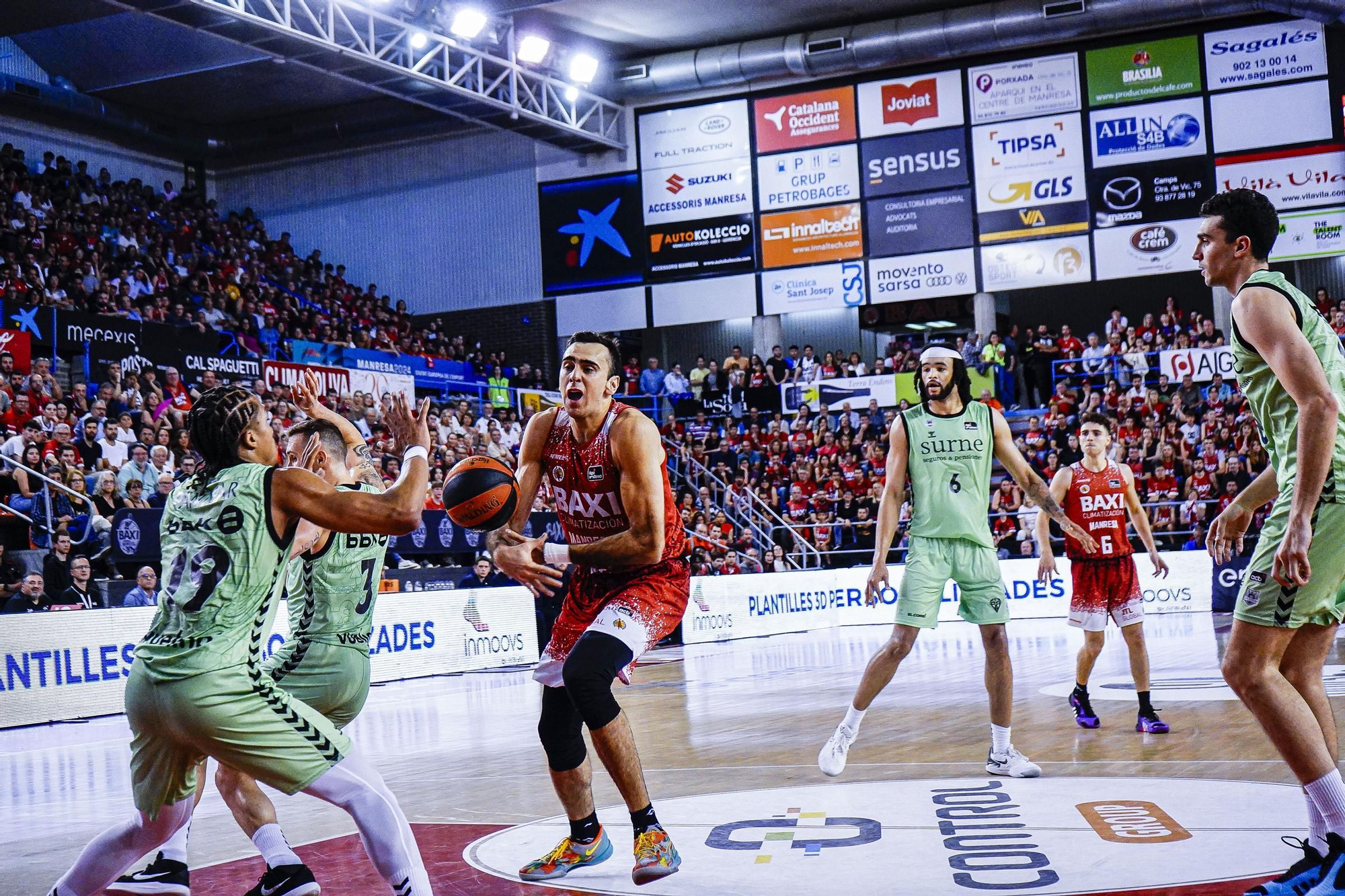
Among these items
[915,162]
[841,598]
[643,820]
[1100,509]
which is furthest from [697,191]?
[643,820]

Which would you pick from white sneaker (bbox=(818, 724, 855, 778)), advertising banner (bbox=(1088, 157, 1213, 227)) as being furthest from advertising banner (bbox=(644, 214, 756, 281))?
white sneaker (bbox=(818, 724, 855, 778))

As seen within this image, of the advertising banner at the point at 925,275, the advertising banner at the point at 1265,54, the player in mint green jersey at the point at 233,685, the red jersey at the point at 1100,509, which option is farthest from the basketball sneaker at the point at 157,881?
the advertising banner at the point at 1265,54

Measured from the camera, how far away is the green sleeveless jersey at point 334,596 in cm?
511

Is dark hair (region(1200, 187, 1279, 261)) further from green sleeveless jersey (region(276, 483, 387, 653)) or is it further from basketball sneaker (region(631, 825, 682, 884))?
green sleeveless jersey (region(276, 483, 387, 653))

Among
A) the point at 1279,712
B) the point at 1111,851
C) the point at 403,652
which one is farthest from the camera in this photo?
the point at 403,652

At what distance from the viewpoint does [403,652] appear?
605 inches

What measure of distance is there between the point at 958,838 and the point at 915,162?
2558 cm

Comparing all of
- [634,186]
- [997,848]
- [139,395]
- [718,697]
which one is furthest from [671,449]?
[997,848]

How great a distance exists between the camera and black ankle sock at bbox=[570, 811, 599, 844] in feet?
16.8

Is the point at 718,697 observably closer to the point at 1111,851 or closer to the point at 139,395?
the point at 1111,851

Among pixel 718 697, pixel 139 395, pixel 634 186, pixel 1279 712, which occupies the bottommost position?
pixel 718 697

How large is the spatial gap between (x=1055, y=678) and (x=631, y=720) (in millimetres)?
4229

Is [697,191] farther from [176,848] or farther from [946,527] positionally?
[176,848]

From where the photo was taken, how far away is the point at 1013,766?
263 inches
